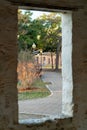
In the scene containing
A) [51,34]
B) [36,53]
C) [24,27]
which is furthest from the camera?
[51,34]

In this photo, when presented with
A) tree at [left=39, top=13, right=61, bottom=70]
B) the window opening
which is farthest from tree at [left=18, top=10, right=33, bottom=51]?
tree at [left=39, top=13, right=61, bottom=70]

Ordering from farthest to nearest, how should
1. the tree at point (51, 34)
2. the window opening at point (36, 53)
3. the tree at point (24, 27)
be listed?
the tree at point (51, 34) → the window opening at point (36, 53) → the tree at point (24, 27)

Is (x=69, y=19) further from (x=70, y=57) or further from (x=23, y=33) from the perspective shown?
(x=23, y=33)

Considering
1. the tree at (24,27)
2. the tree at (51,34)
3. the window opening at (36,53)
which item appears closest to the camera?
the tree at (24,27)

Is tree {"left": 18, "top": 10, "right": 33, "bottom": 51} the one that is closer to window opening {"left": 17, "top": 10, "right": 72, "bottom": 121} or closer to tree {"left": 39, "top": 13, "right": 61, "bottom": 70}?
window opening {"left": 17, "top": 10, "right": 72, "bottom": 121}

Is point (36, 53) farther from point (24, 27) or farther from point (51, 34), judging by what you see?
point (51, 34)

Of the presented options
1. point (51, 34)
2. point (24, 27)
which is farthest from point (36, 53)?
point (51, 34)

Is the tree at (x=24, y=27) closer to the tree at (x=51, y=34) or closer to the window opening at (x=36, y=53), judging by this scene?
the window opening at (x=36, y=53)

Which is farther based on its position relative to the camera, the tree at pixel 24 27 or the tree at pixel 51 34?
the tree at pixel 51 34

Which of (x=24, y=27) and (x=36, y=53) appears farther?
(x=36, y=53)

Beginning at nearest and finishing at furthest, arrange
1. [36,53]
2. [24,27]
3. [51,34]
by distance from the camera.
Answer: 1. [24,27]
2. [36,53]
3. [51,34]

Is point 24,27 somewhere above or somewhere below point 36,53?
above

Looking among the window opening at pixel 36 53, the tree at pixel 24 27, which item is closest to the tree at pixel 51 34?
the window opening at pixel 36 53

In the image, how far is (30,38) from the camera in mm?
7961
